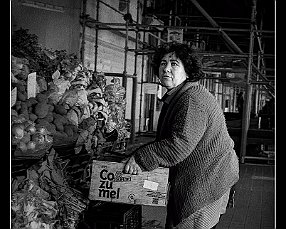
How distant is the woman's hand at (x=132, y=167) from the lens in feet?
8.73

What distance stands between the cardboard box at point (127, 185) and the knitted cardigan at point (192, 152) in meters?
0.09

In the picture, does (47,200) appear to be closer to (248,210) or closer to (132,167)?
(132,167)

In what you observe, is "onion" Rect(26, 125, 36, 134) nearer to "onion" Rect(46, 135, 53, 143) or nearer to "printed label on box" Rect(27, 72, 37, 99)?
"onion" Rect(46, 135, 53, 143)

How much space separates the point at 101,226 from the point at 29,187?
1.66ft

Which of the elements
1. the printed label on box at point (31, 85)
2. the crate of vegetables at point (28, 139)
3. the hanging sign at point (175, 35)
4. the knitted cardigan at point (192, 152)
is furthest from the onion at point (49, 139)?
the hanging sign at point (175, 35)

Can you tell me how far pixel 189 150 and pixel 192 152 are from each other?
12 cm

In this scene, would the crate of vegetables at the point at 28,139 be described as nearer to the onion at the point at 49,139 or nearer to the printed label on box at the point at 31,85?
the onion at the point at 49,139

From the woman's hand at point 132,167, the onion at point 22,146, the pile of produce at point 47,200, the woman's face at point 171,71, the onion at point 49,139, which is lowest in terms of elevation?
the pile of produce at point 47,200

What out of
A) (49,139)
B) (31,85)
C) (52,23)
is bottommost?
(49,139)

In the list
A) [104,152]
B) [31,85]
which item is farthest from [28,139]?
[104,152]

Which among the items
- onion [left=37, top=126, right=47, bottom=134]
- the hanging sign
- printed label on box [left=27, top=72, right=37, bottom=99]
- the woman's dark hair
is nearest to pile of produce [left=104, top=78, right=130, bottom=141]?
printed label on box [left=27, top=72, right=37, bottom=99]

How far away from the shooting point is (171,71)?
284 cm
